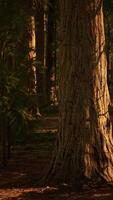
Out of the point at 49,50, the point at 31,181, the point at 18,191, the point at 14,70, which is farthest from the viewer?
the point at 49,50

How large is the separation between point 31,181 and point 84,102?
1741 millimetres

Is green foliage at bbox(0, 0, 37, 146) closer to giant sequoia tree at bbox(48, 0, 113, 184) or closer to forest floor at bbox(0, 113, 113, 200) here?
forest floor at bbox(0, 113, 113, 200)

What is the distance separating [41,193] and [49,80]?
20167 mm

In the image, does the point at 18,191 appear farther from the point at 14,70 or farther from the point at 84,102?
the point at 14,70

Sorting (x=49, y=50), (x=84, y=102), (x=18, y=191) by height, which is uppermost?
(x=49, y=50)

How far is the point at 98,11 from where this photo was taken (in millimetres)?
9430

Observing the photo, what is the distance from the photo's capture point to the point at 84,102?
30.5ft

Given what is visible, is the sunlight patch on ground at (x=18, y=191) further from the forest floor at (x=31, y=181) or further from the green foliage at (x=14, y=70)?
the green foliage at (x=14, y=70)

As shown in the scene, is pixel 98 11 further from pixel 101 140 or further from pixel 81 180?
pixel 81 180

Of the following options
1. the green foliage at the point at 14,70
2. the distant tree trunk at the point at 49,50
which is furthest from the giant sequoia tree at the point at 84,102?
the distant tree trunk at the point at 49,50

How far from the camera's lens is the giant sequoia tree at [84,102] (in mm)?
9305

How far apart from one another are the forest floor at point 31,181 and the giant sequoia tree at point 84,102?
0.41 meters

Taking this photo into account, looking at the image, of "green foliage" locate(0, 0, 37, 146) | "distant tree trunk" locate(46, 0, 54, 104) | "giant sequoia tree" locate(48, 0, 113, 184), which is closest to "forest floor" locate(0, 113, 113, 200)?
"giant sequoia tree" locate(48, 0, 113, 184)

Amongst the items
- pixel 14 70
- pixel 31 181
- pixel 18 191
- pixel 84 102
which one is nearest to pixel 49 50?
pixel 14 70
